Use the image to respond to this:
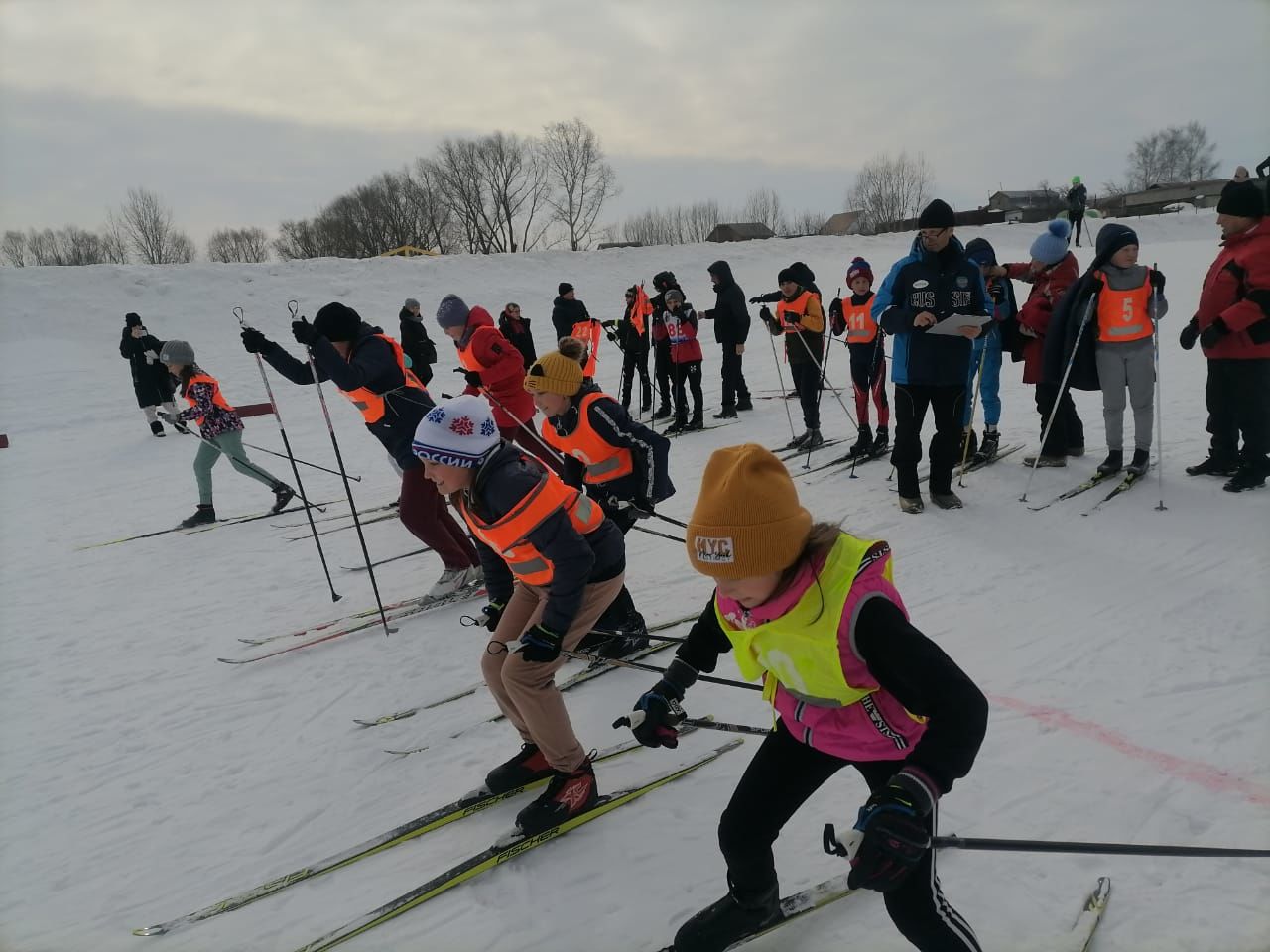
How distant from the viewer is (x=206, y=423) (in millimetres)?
7230

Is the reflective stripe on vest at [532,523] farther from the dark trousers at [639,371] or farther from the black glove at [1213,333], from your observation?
the dark trousers at [639,371]

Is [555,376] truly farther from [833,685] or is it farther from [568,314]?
[568,314]

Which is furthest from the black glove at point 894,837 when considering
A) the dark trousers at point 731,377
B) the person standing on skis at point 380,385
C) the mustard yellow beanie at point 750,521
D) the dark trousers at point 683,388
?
the dark trousers at point 731,377

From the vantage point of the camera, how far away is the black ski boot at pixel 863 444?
7.06 meters

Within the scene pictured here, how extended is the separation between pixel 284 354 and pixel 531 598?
10.3 feet

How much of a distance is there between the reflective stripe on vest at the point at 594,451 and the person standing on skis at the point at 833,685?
210 centimetres

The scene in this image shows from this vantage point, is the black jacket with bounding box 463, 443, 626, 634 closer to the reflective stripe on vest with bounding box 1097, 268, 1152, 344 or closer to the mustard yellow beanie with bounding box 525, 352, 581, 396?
the mustard yellow beanie with bounding box 525, 352, 581, 396

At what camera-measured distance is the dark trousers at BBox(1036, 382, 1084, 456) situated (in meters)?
5.89

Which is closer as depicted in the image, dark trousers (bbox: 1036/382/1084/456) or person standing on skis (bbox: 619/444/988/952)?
person standing on skis (bbox: 619/444/988/952)

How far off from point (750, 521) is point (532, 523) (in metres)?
1.26

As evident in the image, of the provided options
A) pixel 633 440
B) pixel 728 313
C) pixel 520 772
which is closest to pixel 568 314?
pixel 728 313

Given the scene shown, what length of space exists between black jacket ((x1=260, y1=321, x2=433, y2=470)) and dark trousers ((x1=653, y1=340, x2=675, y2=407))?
5418mm

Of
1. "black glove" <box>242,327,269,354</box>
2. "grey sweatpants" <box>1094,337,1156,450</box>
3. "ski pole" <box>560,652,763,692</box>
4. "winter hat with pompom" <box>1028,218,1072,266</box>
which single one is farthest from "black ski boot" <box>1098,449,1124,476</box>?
"black glove" <box>242,327,269,354</box>

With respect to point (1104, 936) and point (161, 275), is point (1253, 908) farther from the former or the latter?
point (161, 275)
